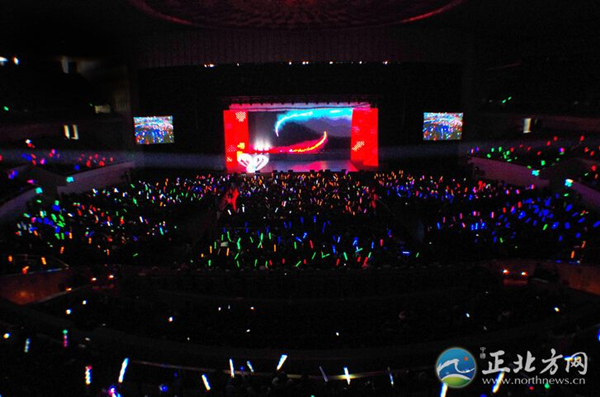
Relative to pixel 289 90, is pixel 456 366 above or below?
below

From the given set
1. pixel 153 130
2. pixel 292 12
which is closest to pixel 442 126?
pixel 292 12

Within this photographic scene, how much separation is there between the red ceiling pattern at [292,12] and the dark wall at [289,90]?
8.42 metres

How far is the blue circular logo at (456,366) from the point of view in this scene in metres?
4.02

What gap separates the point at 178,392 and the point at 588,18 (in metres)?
16.1

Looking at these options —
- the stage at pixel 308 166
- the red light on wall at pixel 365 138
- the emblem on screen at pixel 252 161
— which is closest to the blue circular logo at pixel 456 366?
the red light on wall at pixel 365 138

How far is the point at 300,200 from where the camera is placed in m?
13.1

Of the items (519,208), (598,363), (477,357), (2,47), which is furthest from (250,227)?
(2,47)

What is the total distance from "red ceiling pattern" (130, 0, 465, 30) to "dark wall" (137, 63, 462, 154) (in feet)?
27.6

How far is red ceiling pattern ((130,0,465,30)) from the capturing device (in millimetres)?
8273

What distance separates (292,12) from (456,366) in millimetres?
7399

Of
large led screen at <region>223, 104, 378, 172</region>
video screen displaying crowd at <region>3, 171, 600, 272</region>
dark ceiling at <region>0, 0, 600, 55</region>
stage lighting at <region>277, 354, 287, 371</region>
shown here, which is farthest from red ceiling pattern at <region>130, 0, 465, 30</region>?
large led screen at <region>223, 104, 378, 172</region>

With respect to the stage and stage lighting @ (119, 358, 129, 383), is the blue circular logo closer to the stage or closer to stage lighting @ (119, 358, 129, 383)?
stage lighting @ (119, 358, 129, 383)

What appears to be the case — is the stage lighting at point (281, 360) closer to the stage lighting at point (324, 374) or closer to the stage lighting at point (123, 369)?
the stage lighting at point (324, 374)

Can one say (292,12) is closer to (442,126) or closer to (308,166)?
(442,126)
